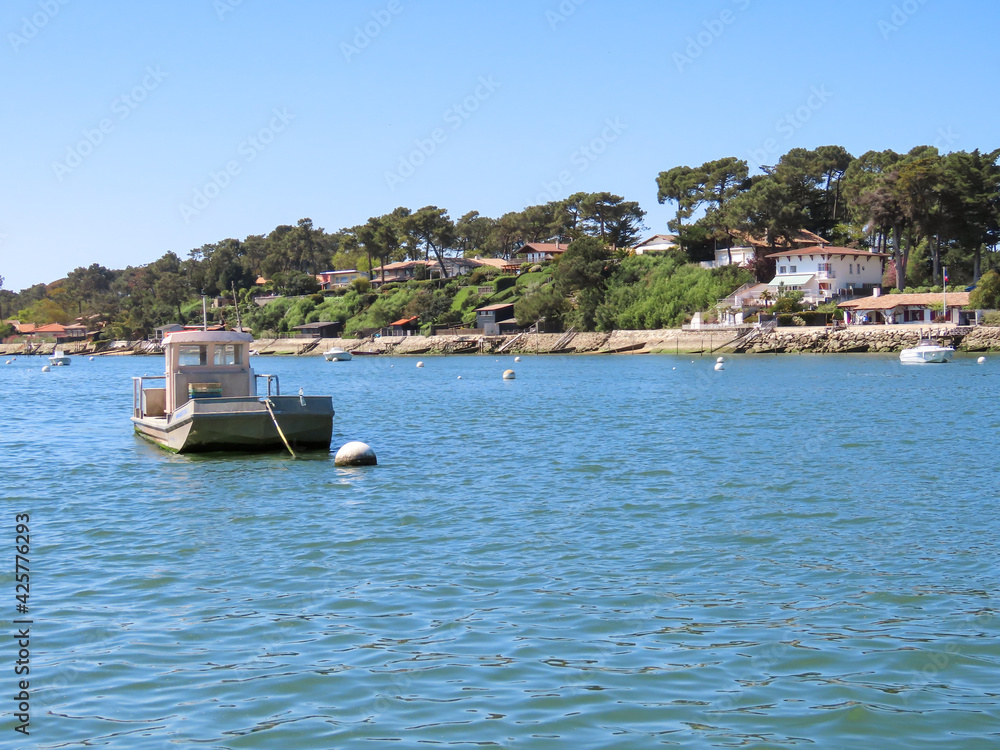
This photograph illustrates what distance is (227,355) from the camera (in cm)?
2702

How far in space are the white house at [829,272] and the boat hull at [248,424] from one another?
86.2 m

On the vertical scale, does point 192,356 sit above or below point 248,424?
above

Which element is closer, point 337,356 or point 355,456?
point 355,456

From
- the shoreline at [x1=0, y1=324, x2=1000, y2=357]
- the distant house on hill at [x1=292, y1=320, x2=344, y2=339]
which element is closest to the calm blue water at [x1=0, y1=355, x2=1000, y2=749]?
the shoreline at [x1=0, y1=324, x2=1000, y2=357]

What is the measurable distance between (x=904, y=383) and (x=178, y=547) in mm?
44789

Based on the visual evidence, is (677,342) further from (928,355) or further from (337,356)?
(337,356)

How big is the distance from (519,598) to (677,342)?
93429mm

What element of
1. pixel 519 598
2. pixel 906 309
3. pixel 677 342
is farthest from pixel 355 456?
pixel 677 342

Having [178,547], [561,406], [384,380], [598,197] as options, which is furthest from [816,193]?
[178,547]

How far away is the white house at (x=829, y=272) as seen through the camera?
4077 inches

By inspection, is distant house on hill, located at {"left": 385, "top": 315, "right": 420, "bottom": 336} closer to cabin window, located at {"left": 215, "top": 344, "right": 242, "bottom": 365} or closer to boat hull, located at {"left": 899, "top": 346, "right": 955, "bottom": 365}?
boat hull, located at {"left": 899, "top": 346, "right": 955, "bottom": 365}

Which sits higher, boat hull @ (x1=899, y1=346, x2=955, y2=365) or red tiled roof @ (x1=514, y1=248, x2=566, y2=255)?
red tiled roof @ (x1=514, y1=248, x2=566, y2=255)

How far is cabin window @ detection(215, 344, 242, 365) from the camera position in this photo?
26.9m

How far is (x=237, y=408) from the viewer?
24172mm
